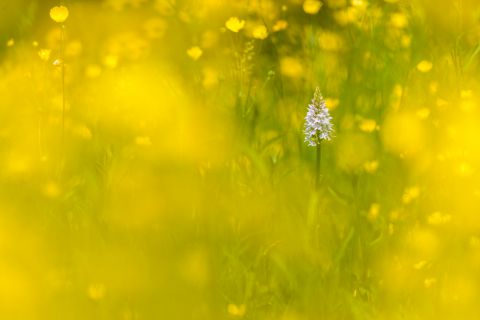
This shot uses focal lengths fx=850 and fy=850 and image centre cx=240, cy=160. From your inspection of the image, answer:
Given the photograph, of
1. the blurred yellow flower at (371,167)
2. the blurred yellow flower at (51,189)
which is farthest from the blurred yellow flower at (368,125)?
the blurred yellow flower at (51,189)

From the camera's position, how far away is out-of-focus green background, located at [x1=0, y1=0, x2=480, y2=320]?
5.55ft

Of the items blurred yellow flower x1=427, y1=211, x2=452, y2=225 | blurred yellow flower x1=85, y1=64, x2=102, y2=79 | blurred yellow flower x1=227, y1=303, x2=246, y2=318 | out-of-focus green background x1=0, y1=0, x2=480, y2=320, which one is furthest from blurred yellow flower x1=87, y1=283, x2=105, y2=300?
blurred yellow flower x1=85, y1=64, x2=102, y2=79

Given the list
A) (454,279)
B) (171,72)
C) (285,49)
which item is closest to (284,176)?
(454,279)

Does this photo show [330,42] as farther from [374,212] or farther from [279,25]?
[374,212]

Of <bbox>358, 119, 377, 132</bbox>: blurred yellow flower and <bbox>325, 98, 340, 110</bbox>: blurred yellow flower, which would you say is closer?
<bbox>358, 119, 377, 132</bbox>: blurred yellow flower

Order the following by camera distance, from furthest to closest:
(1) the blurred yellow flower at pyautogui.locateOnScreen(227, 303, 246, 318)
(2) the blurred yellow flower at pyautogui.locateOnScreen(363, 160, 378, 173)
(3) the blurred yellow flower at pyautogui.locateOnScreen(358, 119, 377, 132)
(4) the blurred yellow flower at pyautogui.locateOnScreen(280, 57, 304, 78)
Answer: (4) the blurred yellow flower at pyautogui.locateOnScreen(280, 57, 304, 78), (3) the blurred yellow flower at pyautogui.locateOnScreen(358, 119, 377, 132), (2) the blurred yellow flower at pyautogui.locateOnScreen(363, 160, 378, 173), (1) the blurred yellow flower at pyautogui.locateOnScreen(227, 303, 246, 318)

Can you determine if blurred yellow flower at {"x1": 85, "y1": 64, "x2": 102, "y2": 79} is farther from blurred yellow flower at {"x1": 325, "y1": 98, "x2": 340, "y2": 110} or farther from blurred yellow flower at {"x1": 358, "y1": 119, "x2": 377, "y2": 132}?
blurred yellow flower at {"x1": 358, "y1": 119, "x2": 377, "y2": 132}

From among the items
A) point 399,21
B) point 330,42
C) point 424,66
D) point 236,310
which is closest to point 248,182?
point 236,310

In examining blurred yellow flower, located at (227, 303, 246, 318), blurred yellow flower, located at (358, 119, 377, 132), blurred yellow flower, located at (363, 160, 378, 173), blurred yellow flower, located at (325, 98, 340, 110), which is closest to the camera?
blurred yellow flower, located at (227, 303, 246, 318)

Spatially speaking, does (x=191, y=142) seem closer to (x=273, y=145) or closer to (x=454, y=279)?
(x=273, y=145)

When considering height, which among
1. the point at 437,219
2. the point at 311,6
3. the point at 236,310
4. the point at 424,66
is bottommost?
the point at 236,310

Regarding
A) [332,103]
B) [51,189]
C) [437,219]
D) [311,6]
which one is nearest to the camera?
[437,219]

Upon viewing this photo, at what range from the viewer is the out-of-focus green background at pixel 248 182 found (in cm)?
169

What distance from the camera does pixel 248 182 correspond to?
6.37 ft
